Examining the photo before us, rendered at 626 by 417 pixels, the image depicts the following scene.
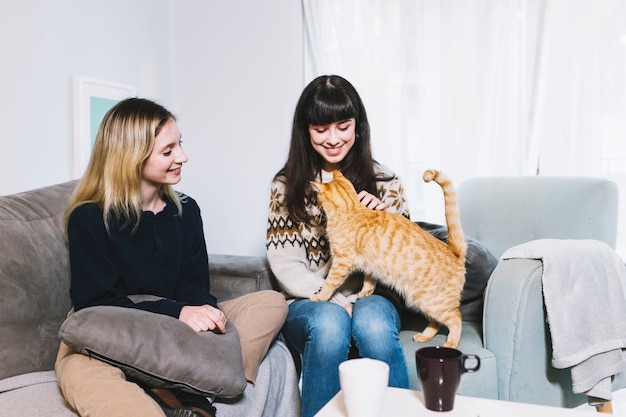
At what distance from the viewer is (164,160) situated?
5.32ft

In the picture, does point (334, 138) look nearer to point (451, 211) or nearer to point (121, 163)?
point (451, 211)

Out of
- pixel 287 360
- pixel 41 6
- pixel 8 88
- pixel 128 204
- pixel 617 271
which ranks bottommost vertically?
pixel 287 360

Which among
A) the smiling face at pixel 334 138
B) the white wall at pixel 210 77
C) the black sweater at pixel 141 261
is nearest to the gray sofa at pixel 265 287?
the black sweater at pixel 141 261

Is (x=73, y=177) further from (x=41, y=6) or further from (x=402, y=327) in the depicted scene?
(x=402, y=327)

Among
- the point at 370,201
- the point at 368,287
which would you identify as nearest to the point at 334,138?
the point at 370,201

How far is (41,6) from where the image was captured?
7.39 feet

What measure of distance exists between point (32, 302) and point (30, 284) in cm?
5

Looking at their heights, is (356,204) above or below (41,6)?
below

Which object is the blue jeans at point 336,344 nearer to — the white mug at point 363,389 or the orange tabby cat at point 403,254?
the orange tabby cat at point 403,254

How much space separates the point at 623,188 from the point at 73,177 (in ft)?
7.39

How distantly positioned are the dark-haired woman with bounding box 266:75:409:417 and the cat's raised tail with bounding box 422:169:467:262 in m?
0.23

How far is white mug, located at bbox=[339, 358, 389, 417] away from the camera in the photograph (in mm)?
970

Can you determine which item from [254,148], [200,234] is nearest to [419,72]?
[254,148]

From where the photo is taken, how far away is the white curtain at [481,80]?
2363mm
